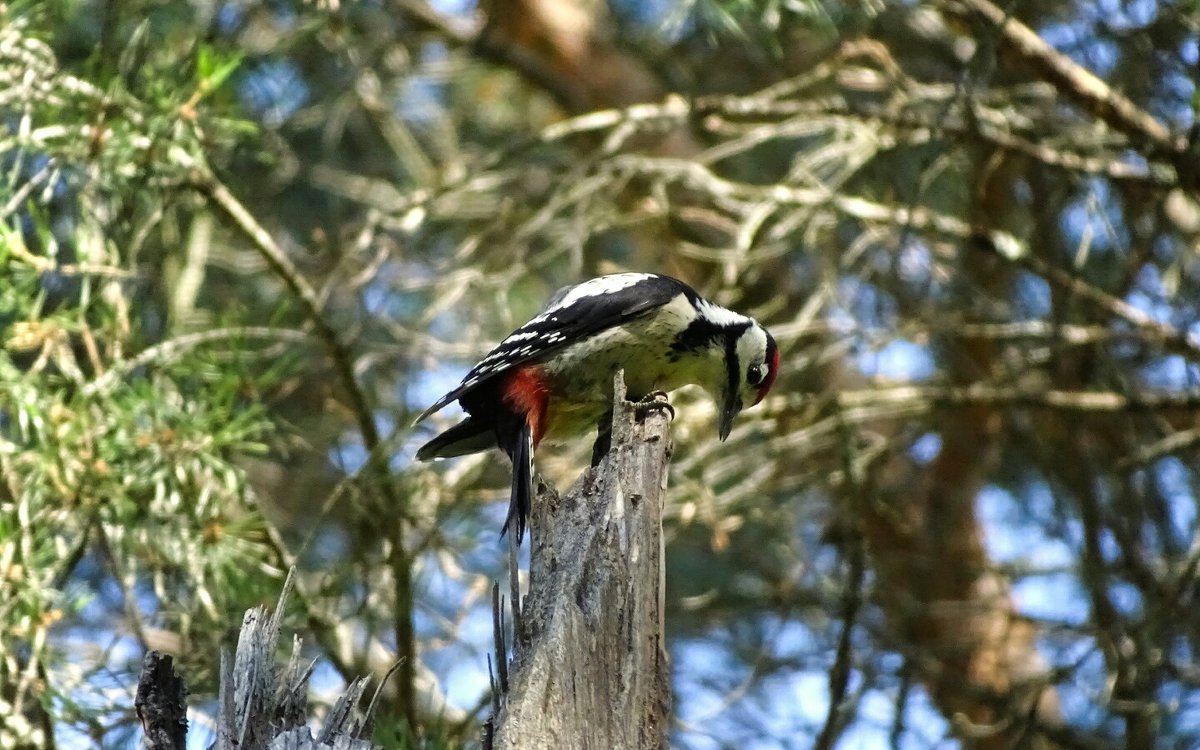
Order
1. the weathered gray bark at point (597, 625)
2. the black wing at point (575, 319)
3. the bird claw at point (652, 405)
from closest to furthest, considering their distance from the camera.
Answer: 1. the weathered gray bark at point (597, 625)
2. the bird claw at point (652, 405)
3. the black wing at point (575, 319)

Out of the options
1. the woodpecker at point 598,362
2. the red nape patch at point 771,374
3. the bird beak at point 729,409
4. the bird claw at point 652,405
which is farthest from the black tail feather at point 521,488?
the red nape patch at point 771,374

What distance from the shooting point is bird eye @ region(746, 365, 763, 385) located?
4.41 meters

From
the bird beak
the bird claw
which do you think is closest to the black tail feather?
the bird claw

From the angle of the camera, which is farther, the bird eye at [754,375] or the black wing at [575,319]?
the bird eye at [754,375]

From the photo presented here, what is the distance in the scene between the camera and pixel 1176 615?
15.5 feet

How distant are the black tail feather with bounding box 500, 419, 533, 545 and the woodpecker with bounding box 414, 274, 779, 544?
192 millimetres

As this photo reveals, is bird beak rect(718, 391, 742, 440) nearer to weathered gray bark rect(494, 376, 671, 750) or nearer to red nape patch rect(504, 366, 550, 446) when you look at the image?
red nape patch rect(504, 366, 550, 446)

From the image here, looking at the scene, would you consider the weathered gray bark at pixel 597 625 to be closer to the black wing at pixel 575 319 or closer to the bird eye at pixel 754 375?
the black wing at pixel 575 319

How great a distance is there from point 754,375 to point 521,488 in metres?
1.26

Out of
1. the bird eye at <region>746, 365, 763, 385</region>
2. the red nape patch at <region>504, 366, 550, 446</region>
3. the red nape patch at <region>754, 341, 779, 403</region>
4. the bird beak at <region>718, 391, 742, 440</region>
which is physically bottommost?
the red nape patch at <region>504, 366, 550, 446</region>

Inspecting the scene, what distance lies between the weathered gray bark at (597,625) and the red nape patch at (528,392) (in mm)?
1324

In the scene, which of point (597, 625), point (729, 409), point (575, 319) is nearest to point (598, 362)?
point (575, 319)

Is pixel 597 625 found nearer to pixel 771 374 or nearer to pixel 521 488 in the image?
pixel 521 488

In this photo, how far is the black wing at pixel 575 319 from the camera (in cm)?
409
